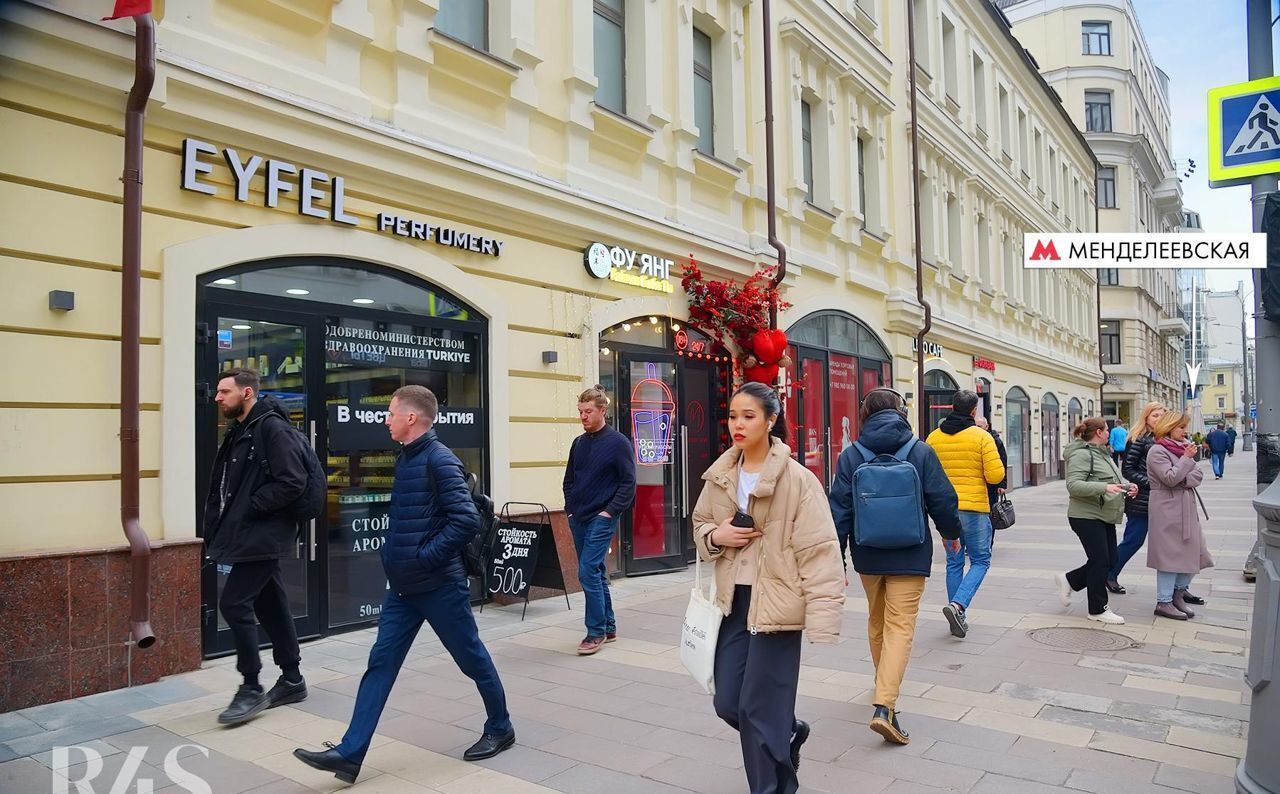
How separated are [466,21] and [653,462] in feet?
17.2

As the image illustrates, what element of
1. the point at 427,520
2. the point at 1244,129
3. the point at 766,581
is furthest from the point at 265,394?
the point at 1244,129

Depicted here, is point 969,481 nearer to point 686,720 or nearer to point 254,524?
point 686,720

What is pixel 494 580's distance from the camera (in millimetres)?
8250

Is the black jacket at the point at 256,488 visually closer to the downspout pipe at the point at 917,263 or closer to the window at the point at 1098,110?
the downspout pipe at the point at 917,263

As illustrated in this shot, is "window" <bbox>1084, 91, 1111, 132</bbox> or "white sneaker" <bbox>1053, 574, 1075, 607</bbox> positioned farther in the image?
"window" <bbox>1084, 91, 1111, 132</bbox>

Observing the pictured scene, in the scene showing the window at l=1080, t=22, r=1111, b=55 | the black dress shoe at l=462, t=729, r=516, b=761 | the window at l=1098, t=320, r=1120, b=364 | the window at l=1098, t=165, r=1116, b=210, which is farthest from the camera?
the window at l=1080, t=22, r=1111, b=55

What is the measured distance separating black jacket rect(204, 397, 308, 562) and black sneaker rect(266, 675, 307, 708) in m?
0.81

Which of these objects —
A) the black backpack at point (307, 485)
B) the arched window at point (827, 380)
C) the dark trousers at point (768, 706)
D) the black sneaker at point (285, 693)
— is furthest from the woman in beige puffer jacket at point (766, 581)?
the arched window at point (827, 380)

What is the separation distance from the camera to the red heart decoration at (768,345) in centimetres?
1172

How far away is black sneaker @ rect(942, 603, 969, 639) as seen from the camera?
274 inches

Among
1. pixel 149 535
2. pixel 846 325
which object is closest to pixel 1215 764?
pixel 149 535

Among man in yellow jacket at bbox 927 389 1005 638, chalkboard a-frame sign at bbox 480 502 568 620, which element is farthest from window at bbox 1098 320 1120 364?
chalkboard a-frame sign at bbox 480 502 568 620

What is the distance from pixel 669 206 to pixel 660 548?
4205 mm

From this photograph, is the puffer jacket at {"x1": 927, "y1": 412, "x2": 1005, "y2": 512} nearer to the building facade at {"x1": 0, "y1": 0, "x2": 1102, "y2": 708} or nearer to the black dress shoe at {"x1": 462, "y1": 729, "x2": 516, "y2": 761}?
the building facade at {"x1": 0, "y1": 0, "x2": 1102, "y2": 708}
